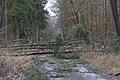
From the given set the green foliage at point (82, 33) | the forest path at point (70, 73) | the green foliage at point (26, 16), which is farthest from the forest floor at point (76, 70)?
the green foliage at point (26, 16)

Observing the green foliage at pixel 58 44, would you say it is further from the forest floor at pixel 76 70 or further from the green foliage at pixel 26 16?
the green foliage at pixel 26 16

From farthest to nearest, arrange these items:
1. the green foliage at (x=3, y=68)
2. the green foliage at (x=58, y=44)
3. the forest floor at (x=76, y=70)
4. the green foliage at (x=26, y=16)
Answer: the green foliage at (x=26, y=16), the green foliage at (x=58, y=44), the green foliage at (x=3, y=68), the forest floor at (x=76, y=70)

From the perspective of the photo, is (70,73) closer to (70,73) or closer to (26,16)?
(70,73)

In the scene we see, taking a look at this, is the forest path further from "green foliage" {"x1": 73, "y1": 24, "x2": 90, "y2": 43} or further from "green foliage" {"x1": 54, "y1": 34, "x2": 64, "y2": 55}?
"green foliage" {"x1": 73, "y1": 24, "x2": 90, "y2": 43}

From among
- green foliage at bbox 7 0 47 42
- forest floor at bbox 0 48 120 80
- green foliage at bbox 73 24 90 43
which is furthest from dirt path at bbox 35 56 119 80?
green foliage at bbox 7 0 47 42

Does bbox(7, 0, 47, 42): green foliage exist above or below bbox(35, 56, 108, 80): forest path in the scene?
above

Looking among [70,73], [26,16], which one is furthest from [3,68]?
[26,16]

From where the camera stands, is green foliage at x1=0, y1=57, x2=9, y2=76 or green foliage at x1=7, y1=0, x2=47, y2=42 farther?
green foliage at x1=7, y1=0, x2=47, y2=42

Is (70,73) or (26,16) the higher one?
(26,16)

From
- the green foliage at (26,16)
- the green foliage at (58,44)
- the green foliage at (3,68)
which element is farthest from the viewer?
the green foliage at (26,16)

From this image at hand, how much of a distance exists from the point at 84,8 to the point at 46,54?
794 inches

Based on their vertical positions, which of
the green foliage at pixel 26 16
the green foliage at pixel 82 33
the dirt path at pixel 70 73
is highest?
the green foliage at pixel 26 16

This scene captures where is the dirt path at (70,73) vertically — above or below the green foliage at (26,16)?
below

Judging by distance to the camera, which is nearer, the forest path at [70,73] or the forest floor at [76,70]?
the forest path at [70,73]
